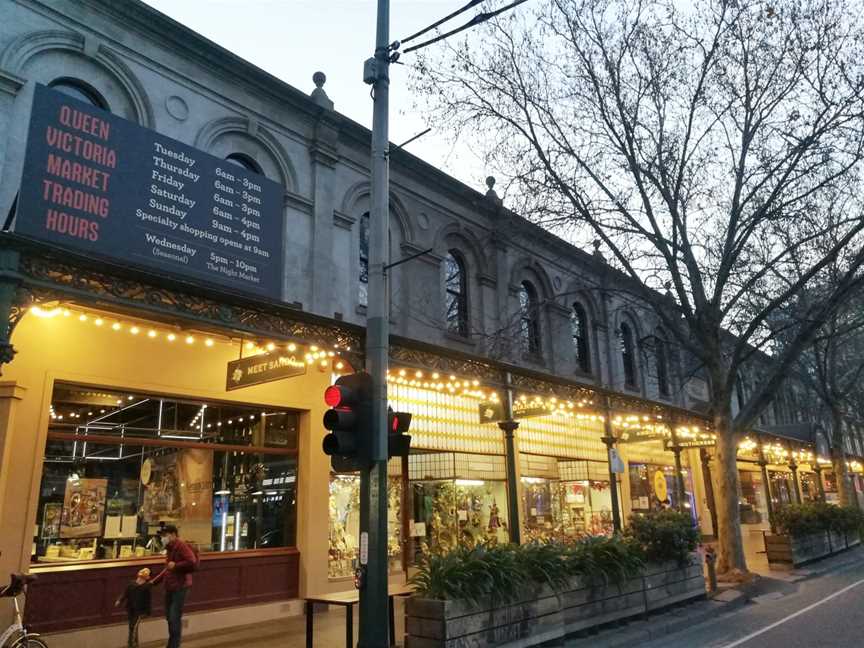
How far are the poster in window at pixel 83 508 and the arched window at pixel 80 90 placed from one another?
627cm

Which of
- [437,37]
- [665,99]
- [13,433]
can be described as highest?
[665,99]

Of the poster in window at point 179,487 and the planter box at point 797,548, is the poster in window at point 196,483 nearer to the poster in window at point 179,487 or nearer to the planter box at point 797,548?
the poster in window at point 179,487

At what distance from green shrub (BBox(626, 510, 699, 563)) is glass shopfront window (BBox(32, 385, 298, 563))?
6.29 metres

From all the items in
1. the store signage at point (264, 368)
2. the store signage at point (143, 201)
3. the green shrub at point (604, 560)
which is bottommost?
the green shrub at point (604, 560)

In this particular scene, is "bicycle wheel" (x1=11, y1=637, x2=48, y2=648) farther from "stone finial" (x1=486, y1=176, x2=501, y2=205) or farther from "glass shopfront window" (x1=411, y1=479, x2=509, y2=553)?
"stone finial" (x1=486, y1=176, x2=501, y2=205)

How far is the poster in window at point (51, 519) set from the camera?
31.4ft

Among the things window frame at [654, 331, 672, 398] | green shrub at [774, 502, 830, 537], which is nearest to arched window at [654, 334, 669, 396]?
window frame at [654, 331, 672, 398]

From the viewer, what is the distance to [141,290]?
7867 millimetres

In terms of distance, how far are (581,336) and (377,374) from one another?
647 inches

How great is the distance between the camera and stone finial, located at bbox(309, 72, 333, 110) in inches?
593

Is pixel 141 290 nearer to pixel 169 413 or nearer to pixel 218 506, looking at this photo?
pixel 169 413

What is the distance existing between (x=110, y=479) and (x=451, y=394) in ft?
21.1

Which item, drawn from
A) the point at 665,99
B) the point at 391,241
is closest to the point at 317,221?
the point at 391,241

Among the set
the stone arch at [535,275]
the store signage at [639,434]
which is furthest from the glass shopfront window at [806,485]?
the stone arch at [535,275]
